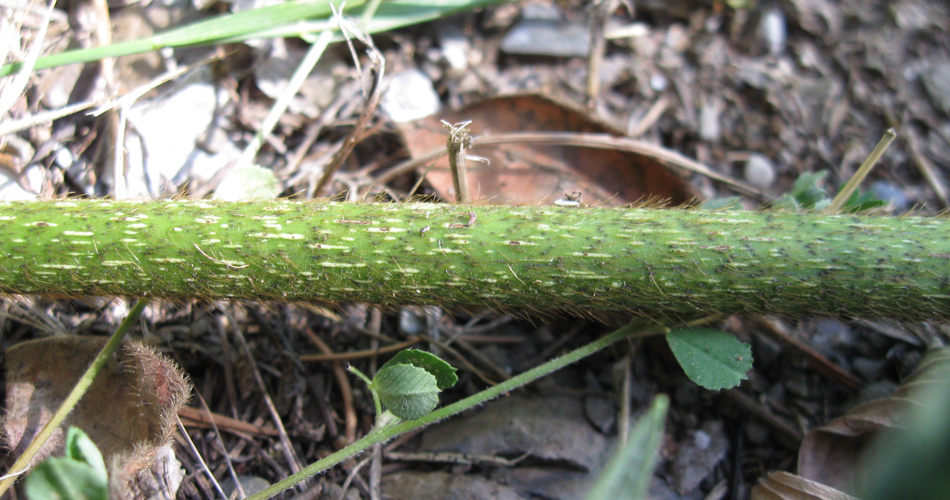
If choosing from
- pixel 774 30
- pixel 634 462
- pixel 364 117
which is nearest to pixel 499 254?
pixel 634 462

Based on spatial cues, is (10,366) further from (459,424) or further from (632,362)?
(632,362)

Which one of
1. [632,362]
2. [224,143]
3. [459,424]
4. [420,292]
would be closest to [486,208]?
[420,292]

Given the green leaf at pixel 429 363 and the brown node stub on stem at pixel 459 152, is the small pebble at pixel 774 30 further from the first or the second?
the green leaf at pixel 429 363

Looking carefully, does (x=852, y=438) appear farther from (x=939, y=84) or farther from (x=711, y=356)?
(x=939, y=84)

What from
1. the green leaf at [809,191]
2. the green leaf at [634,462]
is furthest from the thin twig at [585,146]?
the green leaf at [634,462]

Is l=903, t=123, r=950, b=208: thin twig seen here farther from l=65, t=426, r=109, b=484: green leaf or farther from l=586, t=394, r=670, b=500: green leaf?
l=65, t=426, r=109, b=484: green leaf

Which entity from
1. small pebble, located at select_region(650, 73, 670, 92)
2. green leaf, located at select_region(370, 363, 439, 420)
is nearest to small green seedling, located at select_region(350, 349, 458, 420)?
green leaf, located at select_region(370, 363, 439, 420)
